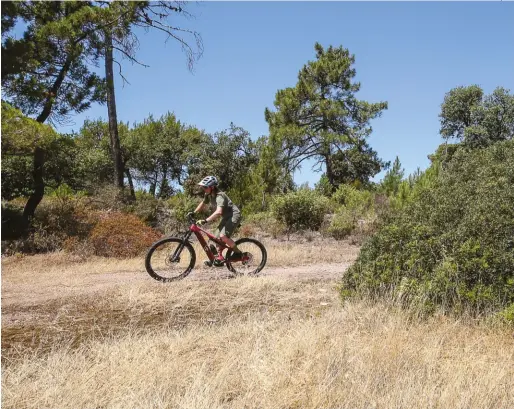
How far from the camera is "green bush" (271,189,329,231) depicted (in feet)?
A: 57.2

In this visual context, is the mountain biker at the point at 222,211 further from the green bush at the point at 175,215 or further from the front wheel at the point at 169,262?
the green bush at the point at 175,215

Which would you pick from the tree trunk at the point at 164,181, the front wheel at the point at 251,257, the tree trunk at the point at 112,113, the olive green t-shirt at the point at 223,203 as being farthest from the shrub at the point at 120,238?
the tree trunk at the point at 164,181

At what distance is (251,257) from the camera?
9.19m

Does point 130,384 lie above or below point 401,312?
below

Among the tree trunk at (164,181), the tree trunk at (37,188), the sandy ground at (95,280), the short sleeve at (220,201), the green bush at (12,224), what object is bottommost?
the sandy ground at (95,280)

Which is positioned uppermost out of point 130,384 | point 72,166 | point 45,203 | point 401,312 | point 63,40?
point 63,40

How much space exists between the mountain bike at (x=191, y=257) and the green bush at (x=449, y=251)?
3.48 metres

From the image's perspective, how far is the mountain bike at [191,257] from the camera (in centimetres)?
848

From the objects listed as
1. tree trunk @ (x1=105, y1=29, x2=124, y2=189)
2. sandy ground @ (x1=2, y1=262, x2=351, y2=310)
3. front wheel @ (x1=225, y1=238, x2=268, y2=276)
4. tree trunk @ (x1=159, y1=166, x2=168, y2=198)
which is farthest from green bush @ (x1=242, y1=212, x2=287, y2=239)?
tree trunk @ (x1=159, y1=166, x2=168, y2=198)

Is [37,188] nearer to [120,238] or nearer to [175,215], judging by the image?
[120,238]

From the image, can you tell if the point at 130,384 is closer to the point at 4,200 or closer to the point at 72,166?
the point at 72,166

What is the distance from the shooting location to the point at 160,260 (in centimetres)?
871

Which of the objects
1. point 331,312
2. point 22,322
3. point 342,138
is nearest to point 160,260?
point 22,322

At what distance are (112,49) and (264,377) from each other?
15154 millimetres
